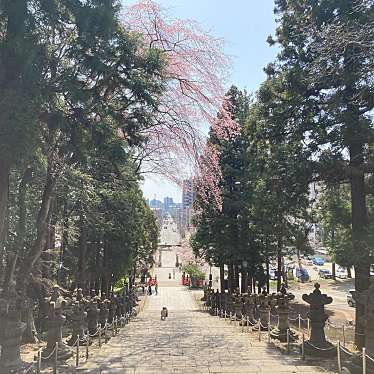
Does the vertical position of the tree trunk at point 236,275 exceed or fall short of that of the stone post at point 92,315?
it exceeds it

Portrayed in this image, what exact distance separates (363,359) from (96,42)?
8097 millimetres

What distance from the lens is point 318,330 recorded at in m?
10.9

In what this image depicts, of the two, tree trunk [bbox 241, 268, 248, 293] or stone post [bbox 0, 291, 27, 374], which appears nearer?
stone post [bbox 0, 291, 27, 374]

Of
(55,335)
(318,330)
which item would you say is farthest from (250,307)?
(55,335)

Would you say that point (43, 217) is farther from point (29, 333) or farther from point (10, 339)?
point (29, 333)

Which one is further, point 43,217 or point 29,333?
point 29,333

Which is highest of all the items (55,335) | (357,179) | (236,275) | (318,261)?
(318,261)

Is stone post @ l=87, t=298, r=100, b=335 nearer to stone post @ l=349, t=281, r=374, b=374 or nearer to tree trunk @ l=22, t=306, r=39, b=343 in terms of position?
tree trunk @ l=22, t=306, r=39, b=343

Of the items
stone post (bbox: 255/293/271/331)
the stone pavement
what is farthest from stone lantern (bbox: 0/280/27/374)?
stone post (bbox: 255/293/271/331)

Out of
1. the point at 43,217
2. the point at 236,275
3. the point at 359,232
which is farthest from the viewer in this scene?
the point at 236,275

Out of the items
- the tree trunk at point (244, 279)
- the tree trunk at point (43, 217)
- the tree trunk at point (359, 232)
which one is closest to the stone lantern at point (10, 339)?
the tree trunk at point (43, 217)

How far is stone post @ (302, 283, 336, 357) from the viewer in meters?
10.7

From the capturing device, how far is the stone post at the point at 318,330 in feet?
35.1

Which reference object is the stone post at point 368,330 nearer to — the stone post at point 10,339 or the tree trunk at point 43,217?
the stone post at point 10,339
